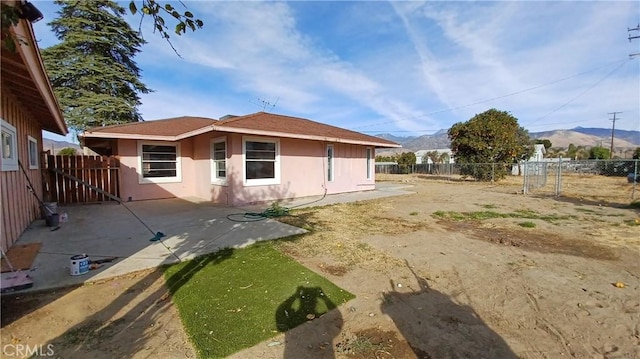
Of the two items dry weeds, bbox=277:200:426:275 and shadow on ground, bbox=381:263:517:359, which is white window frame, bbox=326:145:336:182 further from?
shadow on ground, bbox=381:263:517:359

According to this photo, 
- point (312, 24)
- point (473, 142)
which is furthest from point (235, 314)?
point (473, 142)

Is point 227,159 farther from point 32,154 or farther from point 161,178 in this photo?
point 32,154

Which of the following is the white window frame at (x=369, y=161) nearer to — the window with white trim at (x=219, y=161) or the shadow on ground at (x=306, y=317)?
the window with white trim at (x=219, y=161)

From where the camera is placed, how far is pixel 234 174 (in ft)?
30.5

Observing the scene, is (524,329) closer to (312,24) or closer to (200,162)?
(200,162)

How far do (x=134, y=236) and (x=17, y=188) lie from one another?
2399mm

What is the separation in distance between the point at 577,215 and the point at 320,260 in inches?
331

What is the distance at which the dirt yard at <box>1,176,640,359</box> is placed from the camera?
2459 mm

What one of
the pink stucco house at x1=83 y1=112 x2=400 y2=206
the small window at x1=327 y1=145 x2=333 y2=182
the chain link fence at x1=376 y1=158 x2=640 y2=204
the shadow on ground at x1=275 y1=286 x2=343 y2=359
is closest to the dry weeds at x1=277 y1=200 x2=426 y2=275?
the shadow on ground at x1=275 y1=286 x2=343 y2=359

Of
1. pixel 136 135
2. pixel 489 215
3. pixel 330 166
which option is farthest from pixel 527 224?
pixel 136 135

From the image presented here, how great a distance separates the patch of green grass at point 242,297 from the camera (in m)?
2.60

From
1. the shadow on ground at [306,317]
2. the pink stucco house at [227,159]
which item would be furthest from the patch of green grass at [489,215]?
the shadow on ground at [306,317]

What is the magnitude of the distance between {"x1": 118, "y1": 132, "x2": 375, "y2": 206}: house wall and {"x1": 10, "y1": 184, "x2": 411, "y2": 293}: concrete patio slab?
3.39 feet

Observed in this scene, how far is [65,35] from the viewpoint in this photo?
19281mm
